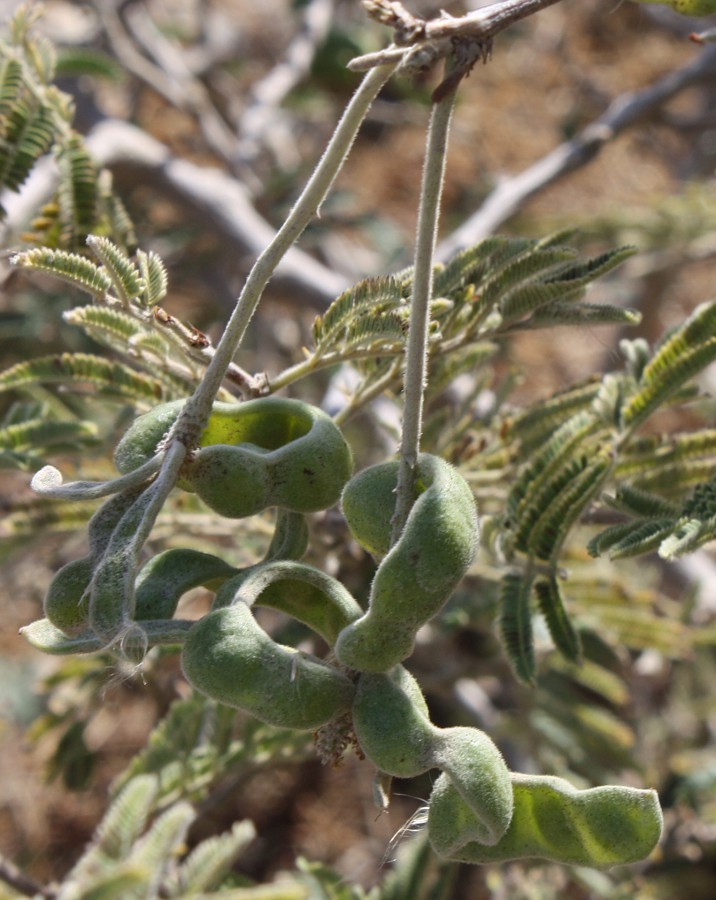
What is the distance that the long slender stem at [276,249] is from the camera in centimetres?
107

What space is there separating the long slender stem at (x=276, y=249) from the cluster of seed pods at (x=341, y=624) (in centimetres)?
5

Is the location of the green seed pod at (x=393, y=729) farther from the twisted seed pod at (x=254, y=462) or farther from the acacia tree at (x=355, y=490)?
the twisted seed pod at (x=254, y=462)

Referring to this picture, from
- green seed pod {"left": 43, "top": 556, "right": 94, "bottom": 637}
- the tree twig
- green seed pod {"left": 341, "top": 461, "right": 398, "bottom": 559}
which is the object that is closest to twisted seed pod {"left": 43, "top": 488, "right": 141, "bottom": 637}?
green seed pod {"left": 43, "top": 556, "right": 94, "bottom": 637}

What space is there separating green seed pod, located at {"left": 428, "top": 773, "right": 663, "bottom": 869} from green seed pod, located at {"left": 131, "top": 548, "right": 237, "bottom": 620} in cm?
34

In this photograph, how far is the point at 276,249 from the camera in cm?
110

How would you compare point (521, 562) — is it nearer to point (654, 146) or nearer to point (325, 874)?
point (325, 874)

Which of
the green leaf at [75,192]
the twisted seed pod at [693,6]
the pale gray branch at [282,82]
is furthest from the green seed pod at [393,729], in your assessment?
the pale gray branch at [282,82]

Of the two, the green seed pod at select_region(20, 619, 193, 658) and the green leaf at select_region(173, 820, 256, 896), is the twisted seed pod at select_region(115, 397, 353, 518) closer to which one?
the green seed pod at select_region(20, 619, 193, 658)

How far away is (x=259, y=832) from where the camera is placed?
Answer: 3.36 metres

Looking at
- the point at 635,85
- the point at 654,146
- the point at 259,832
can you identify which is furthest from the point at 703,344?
the point at 635,85

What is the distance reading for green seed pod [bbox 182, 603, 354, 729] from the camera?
3.15ft

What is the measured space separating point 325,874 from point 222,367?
1204 millimetres

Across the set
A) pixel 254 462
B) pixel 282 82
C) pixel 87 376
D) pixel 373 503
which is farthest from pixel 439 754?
pixel 282 82

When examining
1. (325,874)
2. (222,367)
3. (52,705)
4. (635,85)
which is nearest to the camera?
(222,367)
